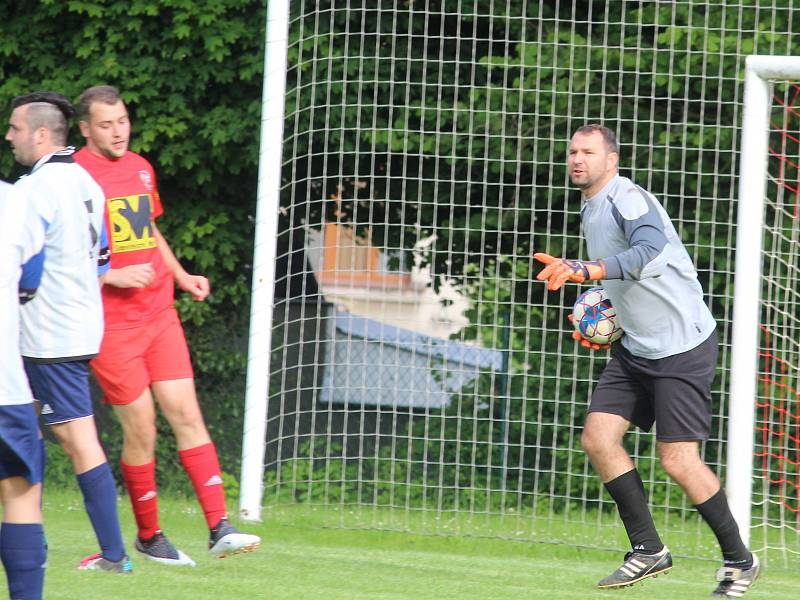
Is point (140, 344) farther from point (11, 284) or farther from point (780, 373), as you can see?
point (780, 373)

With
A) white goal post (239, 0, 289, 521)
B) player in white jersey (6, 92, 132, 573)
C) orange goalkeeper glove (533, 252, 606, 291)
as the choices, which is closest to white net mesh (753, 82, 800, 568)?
orange goalkeeper glove (533, 252, 606, 291)

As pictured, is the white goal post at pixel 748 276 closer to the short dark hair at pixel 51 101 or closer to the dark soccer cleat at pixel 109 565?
the dark soccer cleat at pixel 109 565

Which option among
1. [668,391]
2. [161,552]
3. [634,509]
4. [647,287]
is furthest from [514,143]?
[161,552]

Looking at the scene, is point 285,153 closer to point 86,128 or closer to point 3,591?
point 86,128

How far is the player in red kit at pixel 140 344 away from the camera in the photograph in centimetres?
496

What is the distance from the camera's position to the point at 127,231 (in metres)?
5.01

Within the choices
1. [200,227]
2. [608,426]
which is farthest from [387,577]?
[200,227]

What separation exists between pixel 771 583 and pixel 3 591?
333 cm

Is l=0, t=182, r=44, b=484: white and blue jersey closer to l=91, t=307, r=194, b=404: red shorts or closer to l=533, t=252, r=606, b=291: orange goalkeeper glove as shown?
l=91, t=307, r=194, b=404: red shorts

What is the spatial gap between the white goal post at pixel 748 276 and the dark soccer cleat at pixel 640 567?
1068mm

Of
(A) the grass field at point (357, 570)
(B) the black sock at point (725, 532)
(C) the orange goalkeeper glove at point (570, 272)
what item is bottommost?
(A) the grass field at point (357, 570)

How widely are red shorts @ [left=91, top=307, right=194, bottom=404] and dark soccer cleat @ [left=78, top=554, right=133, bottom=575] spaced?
0.65 meters

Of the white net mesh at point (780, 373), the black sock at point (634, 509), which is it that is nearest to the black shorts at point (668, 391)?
the black sock at point (634, 509)

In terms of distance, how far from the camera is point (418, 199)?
25.9 ft
